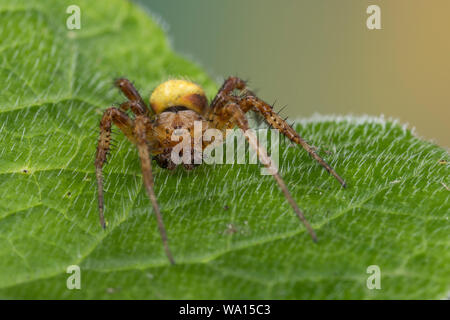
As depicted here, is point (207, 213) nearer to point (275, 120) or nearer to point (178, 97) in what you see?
point (275, 120)

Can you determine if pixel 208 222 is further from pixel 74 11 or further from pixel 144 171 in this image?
pixel 74 11

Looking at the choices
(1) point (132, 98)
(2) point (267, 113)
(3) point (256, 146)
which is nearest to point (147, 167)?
(3) point (256, 146)

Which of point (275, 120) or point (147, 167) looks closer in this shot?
point (147, 167)

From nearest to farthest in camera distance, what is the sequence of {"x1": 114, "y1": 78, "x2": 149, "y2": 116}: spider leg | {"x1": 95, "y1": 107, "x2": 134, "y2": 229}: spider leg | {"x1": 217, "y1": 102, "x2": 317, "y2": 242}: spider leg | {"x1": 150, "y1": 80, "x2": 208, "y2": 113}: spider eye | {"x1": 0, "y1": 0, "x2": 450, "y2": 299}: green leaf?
{"x1": 0, "y1": 0, "x2": 450, "y2": 299}: green leaf, {"x1": 217, "y1": 102, "x2": 317, "y2": 242}: spider leg, {"x1": 95, "y1": 107, "x2": 134, "y2": 229}: spider leg, {"x1": 114, "y1": 78, "x2": 149, "y2": 116}: spider leg, {"x1": 150, "y1": 80, "x2": 208, "y2": 113}: spider eye

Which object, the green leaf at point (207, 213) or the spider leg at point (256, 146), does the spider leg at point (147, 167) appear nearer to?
the green leaf at point (207, 213)

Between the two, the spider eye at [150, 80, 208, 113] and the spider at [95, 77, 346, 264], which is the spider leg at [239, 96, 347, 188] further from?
the spider eye at [150, 80, 208, 113]

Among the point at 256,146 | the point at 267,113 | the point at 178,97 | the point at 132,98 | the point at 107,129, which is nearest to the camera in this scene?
the point at 256,146

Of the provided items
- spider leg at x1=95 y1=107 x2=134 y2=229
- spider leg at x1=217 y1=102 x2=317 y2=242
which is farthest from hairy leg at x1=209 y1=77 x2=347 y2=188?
spider leg at x1=95 y1=107 x2=134 y2=229
